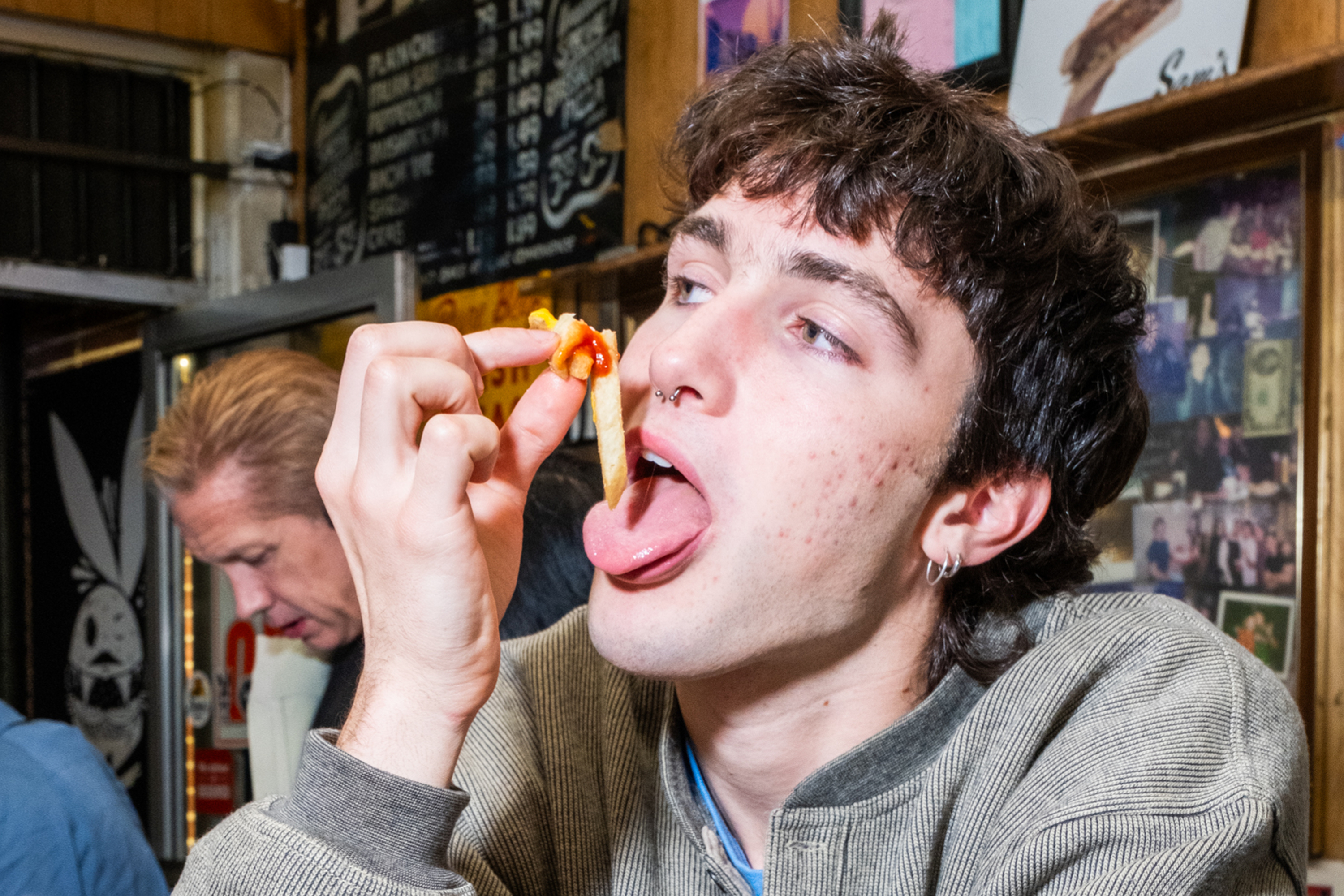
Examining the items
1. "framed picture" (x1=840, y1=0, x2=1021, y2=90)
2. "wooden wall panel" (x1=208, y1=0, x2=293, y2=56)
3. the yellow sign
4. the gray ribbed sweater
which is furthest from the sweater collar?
"wooden wall panel" (x1=208, y1=0, x2=293, y2=56)

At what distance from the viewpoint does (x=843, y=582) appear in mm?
1232

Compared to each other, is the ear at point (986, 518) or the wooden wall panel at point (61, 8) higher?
the wooden wall panel at point (61, 8)

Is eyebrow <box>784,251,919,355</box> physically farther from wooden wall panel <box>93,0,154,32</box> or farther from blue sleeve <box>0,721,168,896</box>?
wooden wall panel <box>93,0,154,32</box>

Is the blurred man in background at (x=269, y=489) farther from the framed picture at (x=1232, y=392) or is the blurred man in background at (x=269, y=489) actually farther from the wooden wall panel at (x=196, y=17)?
the wooden wall panel at (x=196, y=17)

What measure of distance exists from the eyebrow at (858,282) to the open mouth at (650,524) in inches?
9.2

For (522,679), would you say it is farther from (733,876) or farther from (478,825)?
(733,876)

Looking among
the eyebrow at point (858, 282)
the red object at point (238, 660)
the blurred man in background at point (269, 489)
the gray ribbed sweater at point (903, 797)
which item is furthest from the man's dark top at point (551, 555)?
the red object at point (238, 660)

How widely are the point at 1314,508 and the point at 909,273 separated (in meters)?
1.26

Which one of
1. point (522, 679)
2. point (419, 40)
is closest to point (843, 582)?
point (522, 679)

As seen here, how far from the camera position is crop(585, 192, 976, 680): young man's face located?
1.17m

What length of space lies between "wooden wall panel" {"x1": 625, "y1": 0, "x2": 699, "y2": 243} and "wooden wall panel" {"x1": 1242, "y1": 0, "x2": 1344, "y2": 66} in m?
1.47

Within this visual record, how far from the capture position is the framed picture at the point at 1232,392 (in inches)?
83.7

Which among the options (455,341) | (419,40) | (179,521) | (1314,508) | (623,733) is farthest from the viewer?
(419,40)

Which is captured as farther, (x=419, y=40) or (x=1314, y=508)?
(x=419, y=40)
